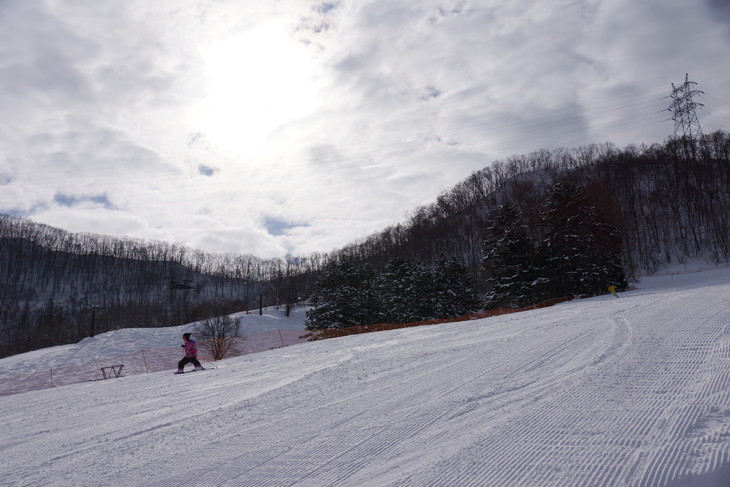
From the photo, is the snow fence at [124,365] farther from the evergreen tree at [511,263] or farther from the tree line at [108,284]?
the tree line at [108,284]

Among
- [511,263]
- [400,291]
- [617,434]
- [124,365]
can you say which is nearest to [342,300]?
[400,291]

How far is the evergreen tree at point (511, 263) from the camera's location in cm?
3616

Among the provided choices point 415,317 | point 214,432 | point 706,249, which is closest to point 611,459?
point 214,432

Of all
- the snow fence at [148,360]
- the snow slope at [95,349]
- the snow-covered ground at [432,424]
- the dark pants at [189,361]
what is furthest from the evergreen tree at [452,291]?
the snow-covered ground at [432,424]

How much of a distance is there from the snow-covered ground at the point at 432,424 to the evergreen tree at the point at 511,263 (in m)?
27.7

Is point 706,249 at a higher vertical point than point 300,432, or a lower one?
higher

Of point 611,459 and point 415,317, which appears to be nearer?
point 611,459

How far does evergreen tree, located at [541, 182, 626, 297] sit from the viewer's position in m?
34.9

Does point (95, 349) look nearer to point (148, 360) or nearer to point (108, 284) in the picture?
point (148, 360)

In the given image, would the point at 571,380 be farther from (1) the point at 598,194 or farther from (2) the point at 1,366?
(1) the point at 598,194

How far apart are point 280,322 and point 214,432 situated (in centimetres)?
6529

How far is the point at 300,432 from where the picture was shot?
16.2ft

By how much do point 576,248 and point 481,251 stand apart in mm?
28450

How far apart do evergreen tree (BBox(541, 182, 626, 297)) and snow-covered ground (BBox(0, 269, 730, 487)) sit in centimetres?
2781
